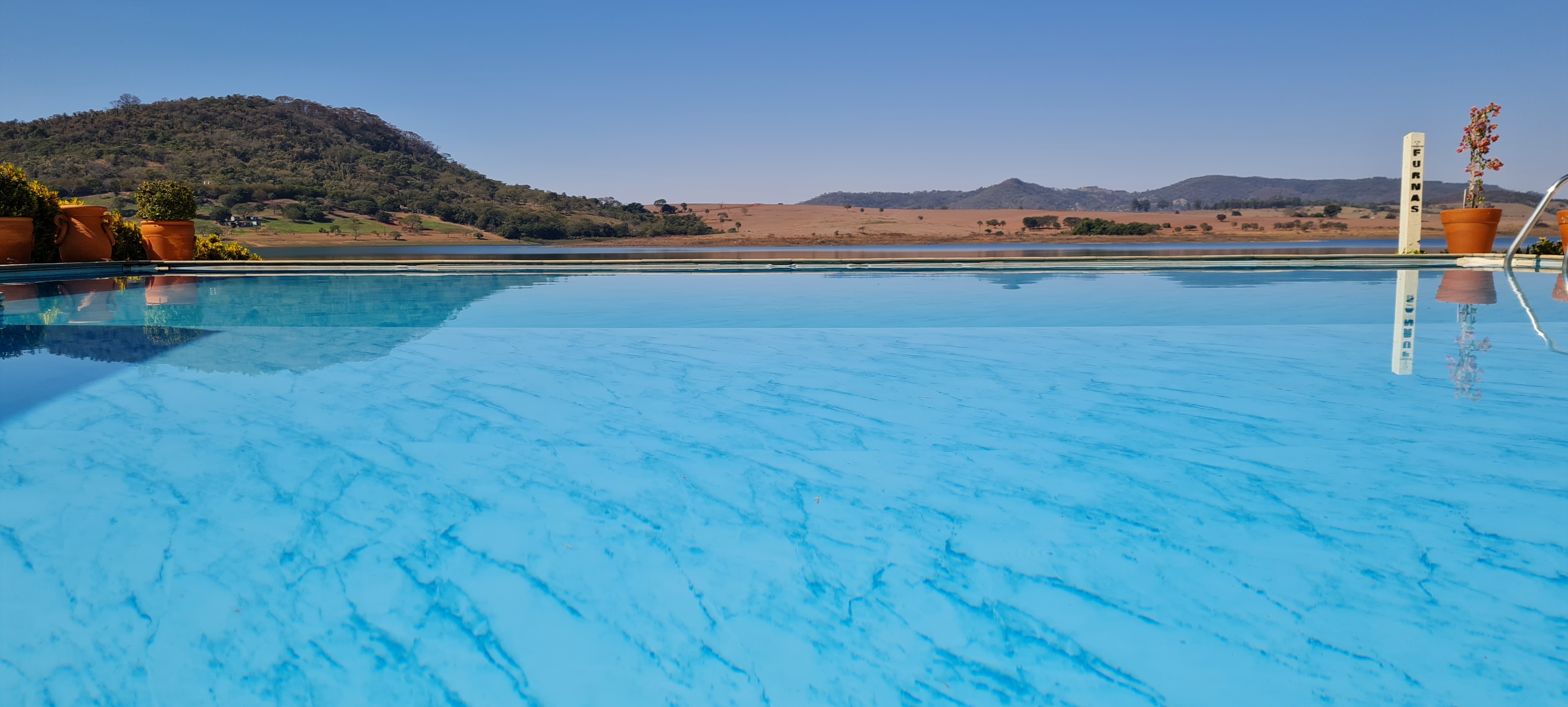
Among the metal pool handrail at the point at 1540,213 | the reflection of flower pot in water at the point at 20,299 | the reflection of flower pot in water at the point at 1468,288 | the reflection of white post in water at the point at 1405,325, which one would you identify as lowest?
the reflection of white post in water at the point at 1405,325

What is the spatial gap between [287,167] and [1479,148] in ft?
167

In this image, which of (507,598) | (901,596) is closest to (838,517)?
(901,596)

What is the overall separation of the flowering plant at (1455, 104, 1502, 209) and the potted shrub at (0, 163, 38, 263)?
18.0 meters

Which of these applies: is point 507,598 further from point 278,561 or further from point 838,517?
point 838,517

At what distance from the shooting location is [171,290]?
26.0ft

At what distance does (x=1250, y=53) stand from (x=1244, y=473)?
29.3 meters

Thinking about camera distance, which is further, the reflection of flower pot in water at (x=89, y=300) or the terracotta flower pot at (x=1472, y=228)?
the terracotta flower pot at (x=1472, y=228)

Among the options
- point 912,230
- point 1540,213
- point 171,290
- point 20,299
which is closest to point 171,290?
point 171,290

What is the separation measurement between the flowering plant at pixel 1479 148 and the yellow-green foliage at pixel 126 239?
17825mm

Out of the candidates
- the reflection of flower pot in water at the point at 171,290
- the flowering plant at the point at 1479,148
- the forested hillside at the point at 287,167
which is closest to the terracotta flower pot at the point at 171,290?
the reflection of flower pot in water at the point at 171,290

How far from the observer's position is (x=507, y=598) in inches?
58.0

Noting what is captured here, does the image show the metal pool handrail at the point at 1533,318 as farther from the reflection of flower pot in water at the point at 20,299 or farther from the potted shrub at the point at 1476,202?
the reflection of flower pot in water at the point at 20,299

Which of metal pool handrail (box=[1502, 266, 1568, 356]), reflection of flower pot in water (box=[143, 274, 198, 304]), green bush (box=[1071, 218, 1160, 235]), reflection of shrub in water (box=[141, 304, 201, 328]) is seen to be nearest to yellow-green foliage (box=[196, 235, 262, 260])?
reflection of flower pot in water (box=[143, 274, 198, 304])

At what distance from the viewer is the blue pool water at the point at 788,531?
1238 millimetres
